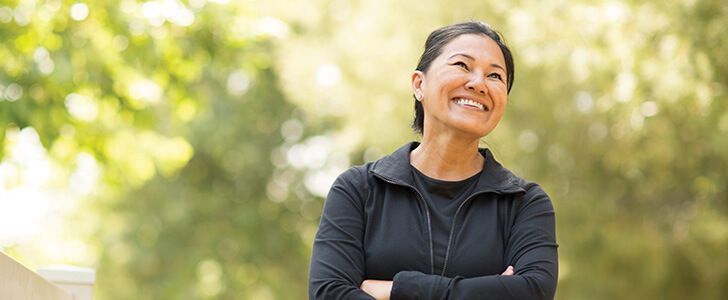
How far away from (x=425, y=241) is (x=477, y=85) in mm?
489

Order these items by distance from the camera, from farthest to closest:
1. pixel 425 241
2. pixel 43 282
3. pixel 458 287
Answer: pixel 43 282 < pixel 425 241 < pixel 458 287

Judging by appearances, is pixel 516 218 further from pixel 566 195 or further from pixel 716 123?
pixel 566 195

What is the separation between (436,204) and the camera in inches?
110

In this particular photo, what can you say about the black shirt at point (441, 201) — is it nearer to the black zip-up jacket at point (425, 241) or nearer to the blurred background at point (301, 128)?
the black zip-up jacket at point (425, 241)

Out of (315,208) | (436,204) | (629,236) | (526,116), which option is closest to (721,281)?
(629,236)

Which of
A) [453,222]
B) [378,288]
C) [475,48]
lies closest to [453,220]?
[453,222]

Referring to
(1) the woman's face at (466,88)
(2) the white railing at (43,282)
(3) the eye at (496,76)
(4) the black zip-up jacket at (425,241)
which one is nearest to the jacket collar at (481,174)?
(4) the black zip-up jacket at (425,241)

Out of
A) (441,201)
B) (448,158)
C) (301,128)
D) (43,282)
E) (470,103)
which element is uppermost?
(301,128)

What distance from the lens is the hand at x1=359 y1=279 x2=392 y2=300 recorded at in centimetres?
266

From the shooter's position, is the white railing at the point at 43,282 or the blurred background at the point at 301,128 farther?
the blurred background at the point at 301,128

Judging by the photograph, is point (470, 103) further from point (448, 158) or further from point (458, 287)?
point (458, 287)

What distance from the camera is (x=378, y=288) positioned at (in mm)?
2682

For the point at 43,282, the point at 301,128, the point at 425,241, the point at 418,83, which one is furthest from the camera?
the point at 301,128

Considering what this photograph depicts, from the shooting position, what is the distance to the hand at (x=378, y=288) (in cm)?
266
